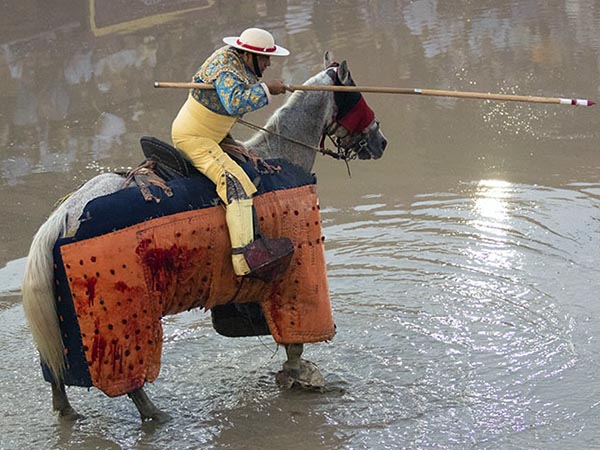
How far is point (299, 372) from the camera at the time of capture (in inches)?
216

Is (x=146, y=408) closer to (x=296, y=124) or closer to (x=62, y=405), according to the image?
(x=62, y=405)

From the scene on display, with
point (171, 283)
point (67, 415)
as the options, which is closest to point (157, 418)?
point (67, 415)

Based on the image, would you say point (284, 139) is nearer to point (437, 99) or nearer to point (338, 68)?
point (338, 68)

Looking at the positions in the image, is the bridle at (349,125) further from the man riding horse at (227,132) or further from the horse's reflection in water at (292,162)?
the man riding horse at (227,132)

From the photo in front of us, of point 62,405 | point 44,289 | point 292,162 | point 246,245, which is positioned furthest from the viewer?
point 292,162

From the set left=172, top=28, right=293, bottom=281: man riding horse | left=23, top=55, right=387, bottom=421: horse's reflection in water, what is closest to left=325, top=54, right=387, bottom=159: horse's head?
left=23, top=55, right=387, bottom=421: horse's reflection in water

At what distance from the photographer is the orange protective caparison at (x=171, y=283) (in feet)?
15.6

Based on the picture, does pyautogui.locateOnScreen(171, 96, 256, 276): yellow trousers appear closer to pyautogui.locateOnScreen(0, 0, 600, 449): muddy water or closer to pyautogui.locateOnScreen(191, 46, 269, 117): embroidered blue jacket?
pyautogui.locateOnScreen(191, 46, 269, 117): embroidered blue jacket

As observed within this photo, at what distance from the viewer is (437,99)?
36.2ft

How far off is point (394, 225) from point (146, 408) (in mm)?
3274

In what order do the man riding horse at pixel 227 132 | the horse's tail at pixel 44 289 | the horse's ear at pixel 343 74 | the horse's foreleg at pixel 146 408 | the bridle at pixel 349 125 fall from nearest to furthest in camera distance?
the horse's tail at pixel 44 289 < the man riding horse at pixel 227 132 < the horse's foreleg at pixel 146 408 < the horse's ear at pixel 343 74 < the bridle at pixel 349 125

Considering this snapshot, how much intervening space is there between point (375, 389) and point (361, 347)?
54cm

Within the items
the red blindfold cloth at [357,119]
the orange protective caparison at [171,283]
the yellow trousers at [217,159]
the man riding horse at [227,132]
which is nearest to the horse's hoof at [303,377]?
the orange protective caparison at [171,283]

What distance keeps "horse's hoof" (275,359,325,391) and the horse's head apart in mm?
1277
